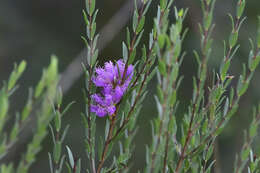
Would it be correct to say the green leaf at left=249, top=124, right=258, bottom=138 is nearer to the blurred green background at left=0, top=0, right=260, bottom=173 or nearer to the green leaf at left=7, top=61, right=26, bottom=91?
the green leaf at left=7, top=61, right=26, bottom=91

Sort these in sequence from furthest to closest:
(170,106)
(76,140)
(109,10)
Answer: (109,10) → (76,140) → (170,106)

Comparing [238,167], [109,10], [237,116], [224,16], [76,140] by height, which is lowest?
[238,167]

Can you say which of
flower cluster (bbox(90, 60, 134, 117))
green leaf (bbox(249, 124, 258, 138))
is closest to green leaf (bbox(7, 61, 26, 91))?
flower cluster (bbox(90, 60, 134, 117))

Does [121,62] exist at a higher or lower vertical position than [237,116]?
lower

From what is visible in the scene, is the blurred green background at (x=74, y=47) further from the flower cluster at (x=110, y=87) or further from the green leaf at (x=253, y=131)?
the green leaf at (x=253, y=131)

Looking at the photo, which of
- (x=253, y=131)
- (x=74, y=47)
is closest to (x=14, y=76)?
(x=253, y=131)

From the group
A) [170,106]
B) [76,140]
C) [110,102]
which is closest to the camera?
[170,106]

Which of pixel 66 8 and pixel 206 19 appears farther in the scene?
pixel 66 8

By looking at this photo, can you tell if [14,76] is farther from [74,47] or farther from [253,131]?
[74,47]

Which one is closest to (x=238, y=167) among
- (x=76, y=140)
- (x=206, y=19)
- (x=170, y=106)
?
(x=170, y=106)

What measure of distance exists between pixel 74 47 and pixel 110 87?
3750 mm

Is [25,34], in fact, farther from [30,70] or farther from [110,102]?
[110,102]

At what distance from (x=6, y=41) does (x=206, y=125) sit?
164 inches

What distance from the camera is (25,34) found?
4.73m
